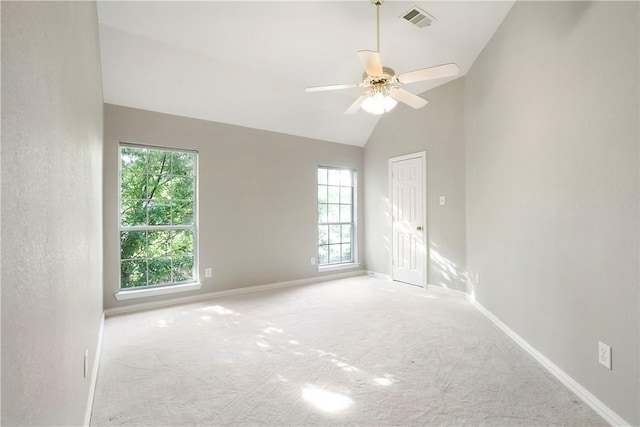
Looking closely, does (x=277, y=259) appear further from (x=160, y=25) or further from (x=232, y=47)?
(x=160, y=25)

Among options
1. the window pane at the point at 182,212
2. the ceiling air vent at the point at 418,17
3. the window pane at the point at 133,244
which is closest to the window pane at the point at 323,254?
the window pane at the point at 182,212

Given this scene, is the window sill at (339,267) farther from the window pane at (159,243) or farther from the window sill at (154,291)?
the window pane at (159,243)

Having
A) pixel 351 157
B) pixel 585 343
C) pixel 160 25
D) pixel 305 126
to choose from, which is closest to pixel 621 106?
pixel 585 343

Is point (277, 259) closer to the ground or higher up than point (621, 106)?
closer to the ground

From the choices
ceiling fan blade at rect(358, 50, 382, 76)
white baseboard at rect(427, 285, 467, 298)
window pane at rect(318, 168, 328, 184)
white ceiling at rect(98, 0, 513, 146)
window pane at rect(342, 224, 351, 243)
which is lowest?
white baseboard at rect(427, 285, 467, 298)

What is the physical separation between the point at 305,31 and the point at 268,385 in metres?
3.08

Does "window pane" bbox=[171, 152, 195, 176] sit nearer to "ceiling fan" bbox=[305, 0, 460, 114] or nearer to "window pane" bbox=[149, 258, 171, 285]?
"window pane" bbox=[149, 258, 171, 285]

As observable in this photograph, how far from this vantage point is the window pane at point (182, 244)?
3.88 m

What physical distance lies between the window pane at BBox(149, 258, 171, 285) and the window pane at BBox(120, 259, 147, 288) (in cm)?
7

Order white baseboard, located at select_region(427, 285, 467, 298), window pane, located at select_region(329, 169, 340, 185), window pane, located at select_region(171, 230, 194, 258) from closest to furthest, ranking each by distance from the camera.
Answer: window pane, located at select_region(171, 230, 194, 258)
white baseboard, located at select_region(427, 285, 467, 298)
window pane, located at select_region(329, 169, 340, 185)

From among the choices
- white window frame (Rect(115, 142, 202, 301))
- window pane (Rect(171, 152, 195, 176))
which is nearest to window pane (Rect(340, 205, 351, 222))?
white window frame (Rect(115, 142, 202, 301))

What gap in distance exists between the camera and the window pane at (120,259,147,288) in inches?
140

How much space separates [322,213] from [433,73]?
3.31m

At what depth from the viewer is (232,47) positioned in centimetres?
322
